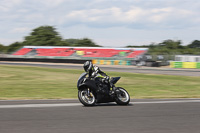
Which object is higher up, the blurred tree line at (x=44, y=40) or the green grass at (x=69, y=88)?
the blurred tree line at (x=44, y=40)

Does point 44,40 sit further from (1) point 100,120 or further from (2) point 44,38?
(1) point 100,120

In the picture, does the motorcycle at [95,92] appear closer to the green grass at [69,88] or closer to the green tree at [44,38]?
the green grass at [69,88]

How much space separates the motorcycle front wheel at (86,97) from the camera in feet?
28.7

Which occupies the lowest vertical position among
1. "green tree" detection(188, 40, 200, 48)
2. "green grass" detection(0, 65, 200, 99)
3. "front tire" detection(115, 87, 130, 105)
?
"green grass" detection(0, 65, 200, 99)

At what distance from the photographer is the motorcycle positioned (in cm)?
877

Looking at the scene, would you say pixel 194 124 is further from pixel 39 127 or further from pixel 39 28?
pixel 39 28

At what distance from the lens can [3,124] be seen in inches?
238

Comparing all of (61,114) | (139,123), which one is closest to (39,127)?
(61,114)

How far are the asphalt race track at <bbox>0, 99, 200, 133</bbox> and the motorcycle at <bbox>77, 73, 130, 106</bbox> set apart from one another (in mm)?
363

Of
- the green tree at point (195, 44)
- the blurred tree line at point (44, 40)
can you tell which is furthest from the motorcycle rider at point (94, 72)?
the green tree at point (195, 44)

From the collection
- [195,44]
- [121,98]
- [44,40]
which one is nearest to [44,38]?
[44,40]

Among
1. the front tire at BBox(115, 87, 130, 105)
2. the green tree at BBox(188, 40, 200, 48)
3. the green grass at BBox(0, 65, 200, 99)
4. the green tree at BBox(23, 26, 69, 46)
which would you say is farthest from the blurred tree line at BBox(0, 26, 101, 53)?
the front tire at BBox(115, 87, 130, 105)

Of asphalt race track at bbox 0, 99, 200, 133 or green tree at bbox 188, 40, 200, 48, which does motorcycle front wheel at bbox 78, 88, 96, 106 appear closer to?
asphalt race track at bbox 0, 99, 200, 133

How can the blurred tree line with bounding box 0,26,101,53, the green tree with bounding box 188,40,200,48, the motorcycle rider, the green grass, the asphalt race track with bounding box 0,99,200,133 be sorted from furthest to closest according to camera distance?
the green tree with bounding box 188,40,200,48 → the blurred tree line with bounding box 0,26,101,53 → the green grass → the motorcycle rider → the asphalt race track with bounding box 0,99,200,133
